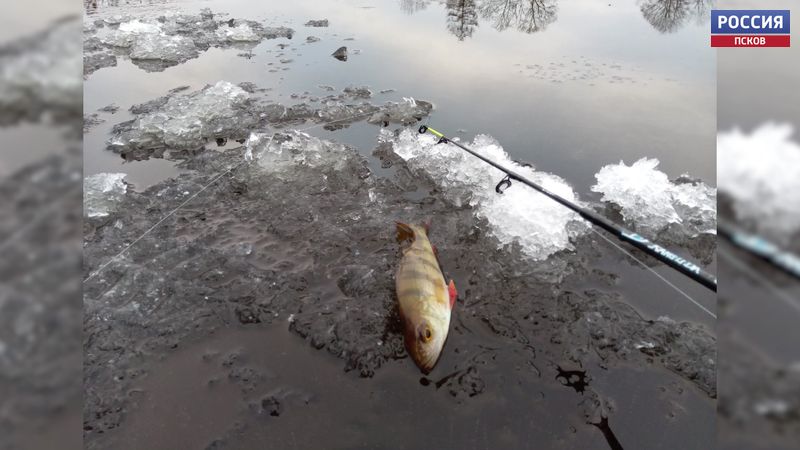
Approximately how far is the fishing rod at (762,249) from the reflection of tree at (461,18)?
1345 cm

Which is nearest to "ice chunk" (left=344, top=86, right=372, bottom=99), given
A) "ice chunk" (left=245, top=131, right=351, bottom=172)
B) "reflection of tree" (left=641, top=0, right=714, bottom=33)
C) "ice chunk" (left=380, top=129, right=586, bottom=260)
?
"ice chunk" (left=380, top=129, right=586, bottom=260)

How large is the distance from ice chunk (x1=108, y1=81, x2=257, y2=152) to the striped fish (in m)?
5.50

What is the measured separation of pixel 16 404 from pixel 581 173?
7000mm

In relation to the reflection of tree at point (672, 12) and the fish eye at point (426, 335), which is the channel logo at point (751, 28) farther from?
the reflection of tree at point (672, 12)

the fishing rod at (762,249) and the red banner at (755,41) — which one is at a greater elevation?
the red banner at (755,41)

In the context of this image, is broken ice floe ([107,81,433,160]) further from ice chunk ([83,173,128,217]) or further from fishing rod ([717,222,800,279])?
fishing rod ([717,222,800,279])

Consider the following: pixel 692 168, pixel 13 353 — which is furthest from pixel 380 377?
pixel 692 168

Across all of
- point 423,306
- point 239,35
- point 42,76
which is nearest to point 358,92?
point 239,35

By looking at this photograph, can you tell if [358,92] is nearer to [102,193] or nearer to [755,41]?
[102,193]

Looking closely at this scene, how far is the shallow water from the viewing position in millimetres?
3424

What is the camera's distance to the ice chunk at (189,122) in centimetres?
775

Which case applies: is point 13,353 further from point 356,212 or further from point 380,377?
point 356,212

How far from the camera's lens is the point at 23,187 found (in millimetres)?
919

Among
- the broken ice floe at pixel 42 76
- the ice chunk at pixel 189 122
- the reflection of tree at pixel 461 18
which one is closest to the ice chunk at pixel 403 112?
the ice chunk at pixel 189 122
